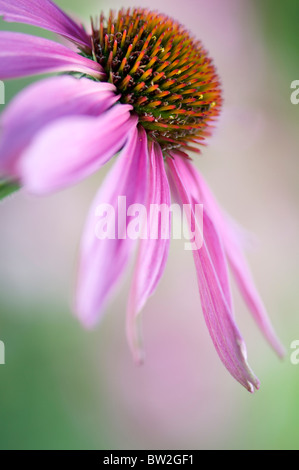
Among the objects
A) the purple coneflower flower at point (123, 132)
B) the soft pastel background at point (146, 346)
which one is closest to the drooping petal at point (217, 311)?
the purple coneflower flower at point (123, 132)

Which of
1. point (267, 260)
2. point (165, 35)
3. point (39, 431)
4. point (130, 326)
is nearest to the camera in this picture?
point (130, 326)

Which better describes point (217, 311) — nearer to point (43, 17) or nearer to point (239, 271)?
point (239, 271)

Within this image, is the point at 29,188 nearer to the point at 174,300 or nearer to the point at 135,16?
the point at 135,16

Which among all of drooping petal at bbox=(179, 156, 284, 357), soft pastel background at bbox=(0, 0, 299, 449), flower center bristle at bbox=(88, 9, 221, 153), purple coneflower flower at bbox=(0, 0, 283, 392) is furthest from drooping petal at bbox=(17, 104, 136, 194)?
soft pastel background at bbox=(0, 0, 299, 449)

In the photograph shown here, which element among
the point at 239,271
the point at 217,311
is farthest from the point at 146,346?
the point at 217,311

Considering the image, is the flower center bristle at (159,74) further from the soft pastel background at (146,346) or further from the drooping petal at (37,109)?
the soft pastel background at (146,346)
